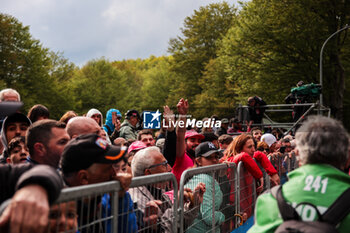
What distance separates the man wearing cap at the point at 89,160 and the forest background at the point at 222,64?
24.3 metres

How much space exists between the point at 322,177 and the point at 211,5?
148 feet

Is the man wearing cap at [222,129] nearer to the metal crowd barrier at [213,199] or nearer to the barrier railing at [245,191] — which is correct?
the barrier railing at [245,191]

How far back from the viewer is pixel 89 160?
2.38m

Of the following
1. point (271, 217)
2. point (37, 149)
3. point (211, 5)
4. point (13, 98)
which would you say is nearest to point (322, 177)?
point (271, 217)

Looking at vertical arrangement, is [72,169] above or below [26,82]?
below

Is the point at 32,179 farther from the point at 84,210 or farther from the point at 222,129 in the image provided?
the point at 222,129

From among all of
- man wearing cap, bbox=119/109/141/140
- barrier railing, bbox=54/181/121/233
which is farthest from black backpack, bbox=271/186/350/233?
man wearing cap, bbox=119/109/141/140

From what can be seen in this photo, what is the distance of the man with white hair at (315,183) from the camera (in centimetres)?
200

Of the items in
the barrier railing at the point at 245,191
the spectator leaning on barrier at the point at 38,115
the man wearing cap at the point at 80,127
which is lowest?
the barrier railing at the point at 245,191

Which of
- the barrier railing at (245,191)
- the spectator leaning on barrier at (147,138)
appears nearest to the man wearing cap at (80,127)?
the barrier railing at (245,191)

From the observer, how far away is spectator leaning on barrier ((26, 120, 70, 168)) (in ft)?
9.77

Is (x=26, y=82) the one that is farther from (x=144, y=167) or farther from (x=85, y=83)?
(x=144, y=167)

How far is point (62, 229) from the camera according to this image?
1.93m

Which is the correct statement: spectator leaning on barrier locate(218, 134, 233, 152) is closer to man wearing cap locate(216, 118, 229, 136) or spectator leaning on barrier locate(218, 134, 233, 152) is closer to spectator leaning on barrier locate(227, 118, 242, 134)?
man wearing cap locate(216, 118, 229, 136)
